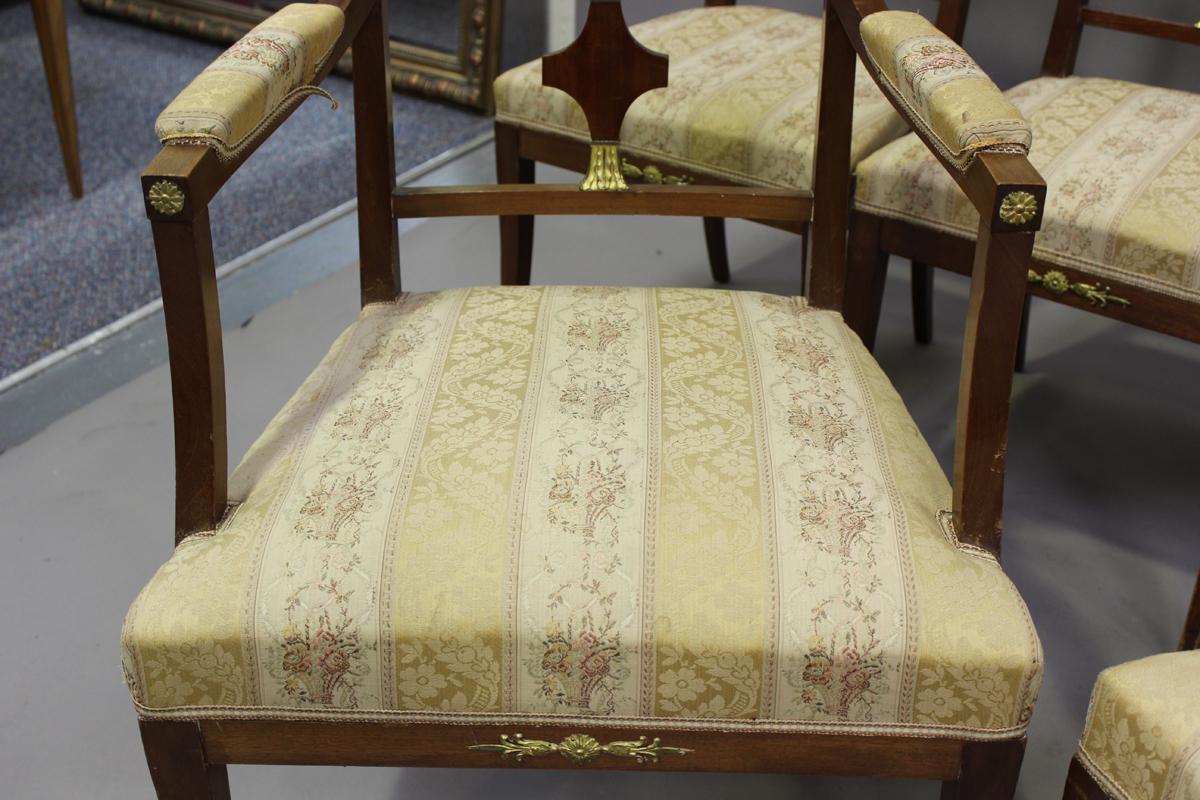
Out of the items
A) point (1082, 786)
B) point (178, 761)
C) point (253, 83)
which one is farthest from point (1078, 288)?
point (178, 761)

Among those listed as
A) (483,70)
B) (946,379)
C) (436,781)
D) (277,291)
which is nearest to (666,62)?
(436,781)

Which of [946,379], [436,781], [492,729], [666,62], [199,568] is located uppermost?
[666,62]

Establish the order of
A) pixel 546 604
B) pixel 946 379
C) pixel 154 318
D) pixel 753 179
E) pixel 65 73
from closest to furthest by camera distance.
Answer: pixel 546 604 → pixel 753 179 → pixel 946 379 → pixel 154 318 → pixel 65 73

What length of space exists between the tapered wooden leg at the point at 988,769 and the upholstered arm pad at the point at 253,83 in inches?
24.9

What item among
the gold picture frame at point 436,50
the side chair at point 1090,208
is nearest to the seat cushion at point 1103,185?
the side chair at point 1090,208

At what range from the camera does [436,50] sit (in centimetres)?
274

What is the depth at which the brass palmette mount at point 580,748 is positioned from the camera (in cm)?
71

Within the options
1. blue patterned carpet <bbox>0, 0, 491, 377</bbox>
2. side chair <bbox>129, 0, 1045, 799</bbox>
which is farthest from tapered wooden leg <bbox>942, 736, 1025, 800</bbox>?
blue patterned carpet <bbox>0, 0, 491, 377</bbox>

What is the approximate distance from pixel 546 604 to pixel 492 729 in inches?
4.0

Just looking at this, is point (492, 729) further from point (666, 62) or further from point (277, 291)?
point (277, 291)

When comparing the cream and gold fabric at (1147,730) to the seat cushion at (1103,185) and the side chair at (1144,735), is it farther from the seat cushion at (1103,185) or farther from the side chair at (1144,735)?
the seat cushion at (1103,185)

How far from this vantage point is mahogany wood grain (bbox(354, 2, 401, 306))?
37.5 inches

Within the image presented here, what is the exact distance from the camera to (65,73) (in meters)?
2.08

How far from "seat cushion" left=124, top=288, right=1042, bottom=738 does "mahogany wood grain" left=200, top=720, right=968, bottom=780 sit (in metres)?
0.02
